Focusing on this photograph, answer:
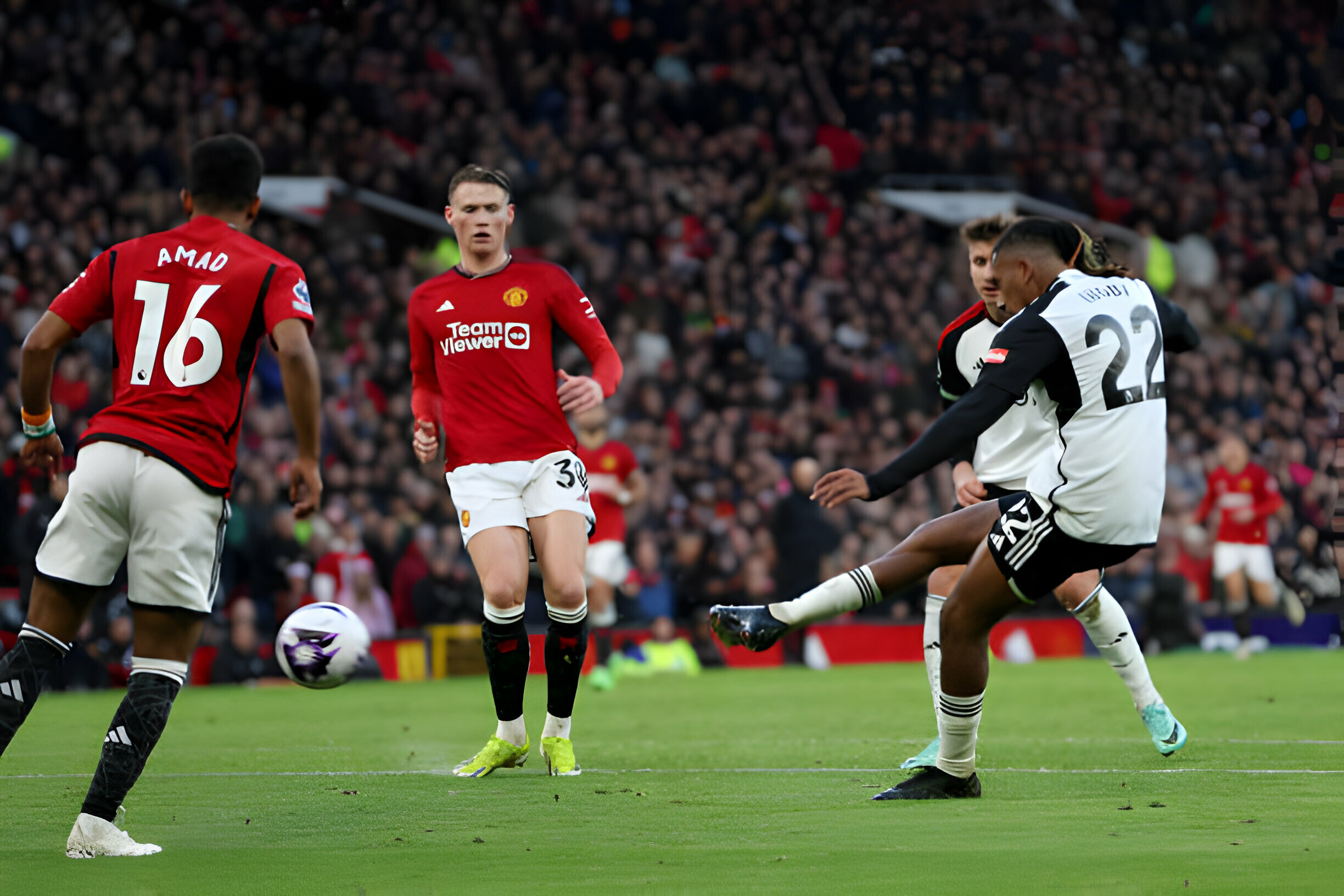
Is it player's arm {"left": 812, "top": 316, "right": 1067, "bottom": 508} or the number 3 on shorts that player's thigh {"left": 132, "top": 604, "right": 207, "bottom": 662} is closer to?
player's arm {"left": 812, "top": 316, "right": 1067, "bottom": 508}

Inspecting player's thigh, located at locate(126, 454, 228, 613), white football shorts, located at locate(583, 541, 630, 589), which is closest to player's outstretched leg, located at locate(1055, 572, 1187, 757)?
player's thigh, located at locate(126, 454, 228, 613)

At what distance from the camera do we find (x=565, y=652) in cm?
726

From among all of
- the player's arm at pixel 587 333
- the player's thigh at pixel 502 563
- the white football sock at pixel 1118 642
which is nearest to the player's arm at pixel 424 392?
the player's thigh at pixel 502 563

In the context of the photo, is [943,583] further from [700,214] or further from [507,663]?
[700,214]

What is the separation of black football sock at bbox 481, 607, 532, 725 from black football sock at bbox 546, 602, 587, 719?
0.12 m

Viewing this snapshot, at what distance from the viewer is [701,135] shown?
22.8 m

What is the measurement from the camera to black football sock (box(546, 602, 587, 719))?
23.7 feet

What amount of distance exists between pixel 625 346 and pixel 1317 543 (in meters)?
8.55

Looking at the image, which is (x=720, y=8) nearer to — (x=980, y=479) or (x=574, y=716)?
(x=574, y=716)

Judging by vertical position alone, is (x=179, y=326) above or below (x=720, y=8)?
below

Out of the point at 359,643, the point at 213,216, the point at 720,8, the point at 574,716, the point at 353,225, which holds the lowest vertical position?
the point at 574,716

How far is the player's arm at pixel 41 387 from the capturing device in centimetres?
526

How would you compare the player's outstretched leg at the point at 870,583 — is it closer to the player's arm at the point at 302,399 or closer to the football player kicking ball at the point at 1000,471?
the football player kicking ball at the point at 1000,471

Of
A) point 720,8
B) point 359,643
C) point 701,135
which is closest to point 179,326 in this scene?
point 359,643
